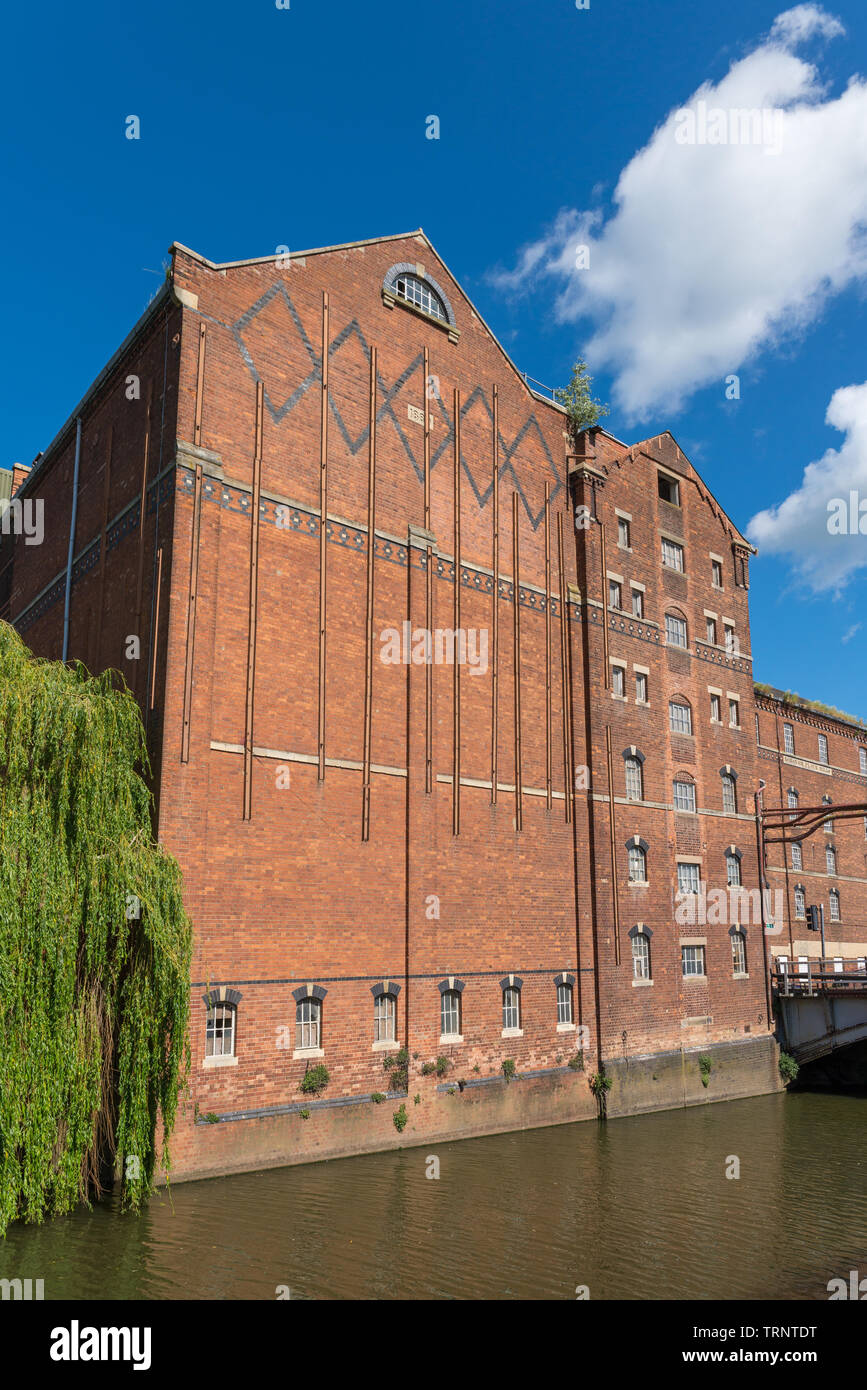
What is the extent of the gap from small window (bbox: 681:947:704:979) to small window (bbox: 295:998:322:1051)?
1223 cm

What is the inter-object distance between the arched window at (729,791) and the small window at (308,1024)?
52.4 ft

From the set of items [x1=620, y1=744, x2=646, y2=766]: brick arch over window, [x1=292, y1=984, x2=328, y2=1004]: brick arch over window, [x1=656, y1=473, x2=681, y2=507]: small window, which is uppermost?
[x1=656, y1=473, x2=681, y2=507]: small window

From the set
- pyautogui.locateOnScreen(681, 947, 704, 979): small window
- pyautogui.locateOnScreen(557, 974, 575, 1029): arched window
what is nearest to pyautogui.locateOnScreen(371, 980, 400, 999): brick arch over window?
pyautogui.locateOnScreen(557, 974, 575, 1029): arched window

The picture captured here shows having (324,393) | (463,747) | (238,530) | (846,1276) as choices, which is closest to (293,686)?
(238,530)

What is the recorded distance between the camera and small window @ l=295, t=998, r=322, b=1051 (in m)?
17.7

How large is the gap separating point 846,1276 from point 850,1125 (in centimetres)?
1167

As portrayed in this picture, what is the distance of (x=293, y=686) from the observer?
18891mm

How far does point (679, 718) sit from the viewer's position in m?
28.2

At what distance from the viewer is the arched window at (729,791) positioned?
2942 cm

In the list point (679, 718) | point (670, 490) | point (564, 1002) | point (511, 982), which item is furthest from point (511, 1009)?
point (670, 490)

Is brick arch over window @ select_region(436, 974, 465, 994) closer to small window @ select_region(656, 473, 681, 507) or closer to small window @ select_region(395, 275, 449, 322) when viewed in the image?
small window @ select_region(395, 275, 449, 322)

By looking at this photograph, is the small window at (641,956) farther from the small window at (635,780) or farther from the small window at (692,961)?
the small window at (635,780)

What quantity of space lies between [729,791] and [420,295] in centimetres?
1726

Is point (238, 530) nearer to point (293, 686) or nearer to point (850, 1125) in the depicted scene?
point (293, 686)
